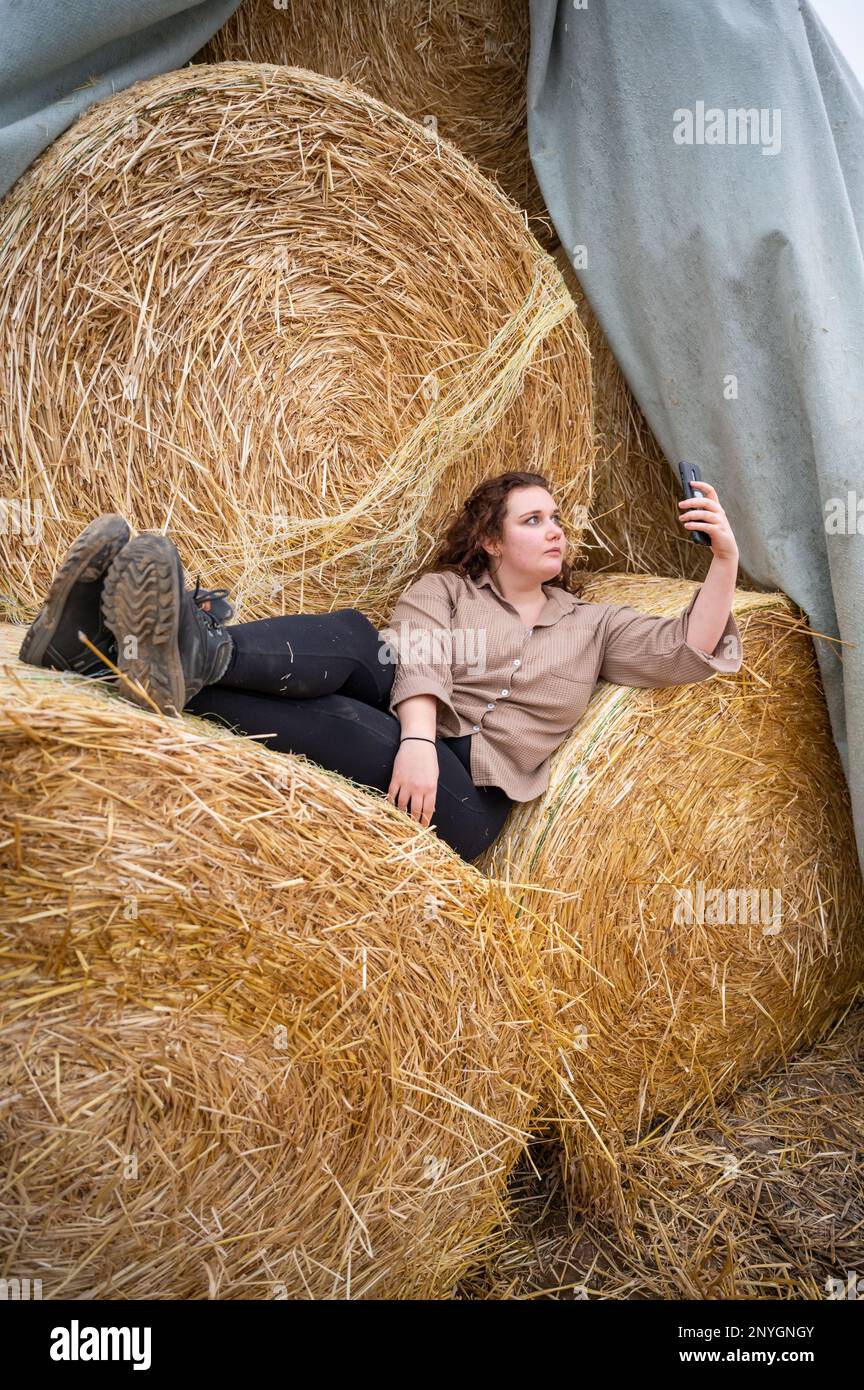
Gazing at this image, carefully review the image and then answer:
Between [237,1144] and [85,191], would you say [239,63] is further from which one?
[237,1144]

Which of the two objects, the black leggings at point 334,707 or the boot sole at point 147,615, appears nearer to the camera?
the boot sole at point 147,615

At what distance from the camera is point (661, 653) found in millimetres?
1793

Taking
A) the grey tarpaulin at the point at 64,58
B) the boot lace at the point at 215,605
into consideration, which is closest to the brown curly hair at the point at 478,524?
the boot lace at the point at 215,605

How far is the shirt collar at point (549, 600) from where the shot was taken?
6.42 feet

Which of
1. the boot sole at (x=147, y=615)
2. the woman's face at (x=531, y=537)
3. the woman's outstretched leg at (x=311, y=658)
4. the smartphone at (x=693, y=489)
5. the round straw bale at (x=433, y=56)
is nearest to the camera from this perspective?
the boot sole at (x=147, y=615)

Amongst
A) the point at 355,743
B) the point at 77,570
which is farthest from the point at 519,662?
the point at 77,570

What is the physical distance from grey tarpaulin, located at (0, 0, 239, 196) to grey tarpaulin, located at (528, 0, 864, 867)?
0.75 metres

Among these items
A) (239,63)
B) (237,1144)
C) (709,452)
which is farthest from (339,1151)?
(239,63)

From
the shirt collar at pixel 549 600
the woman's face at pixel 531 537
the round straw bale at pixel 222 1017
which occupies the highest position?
the woman's face at pixel 531 537

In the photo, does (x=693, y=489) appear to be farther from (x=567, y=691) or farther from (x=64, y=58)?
(x=64, y=58)

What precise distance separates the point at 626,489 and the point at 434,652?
0.74 meters

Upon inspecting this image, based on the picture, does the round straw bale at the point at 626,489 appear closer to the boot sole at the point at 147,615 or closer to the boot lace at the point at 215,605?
the boot lace at the point at 215,605

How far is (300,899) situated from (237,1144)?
290 mm

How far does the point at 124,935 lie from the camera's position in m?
1.23
